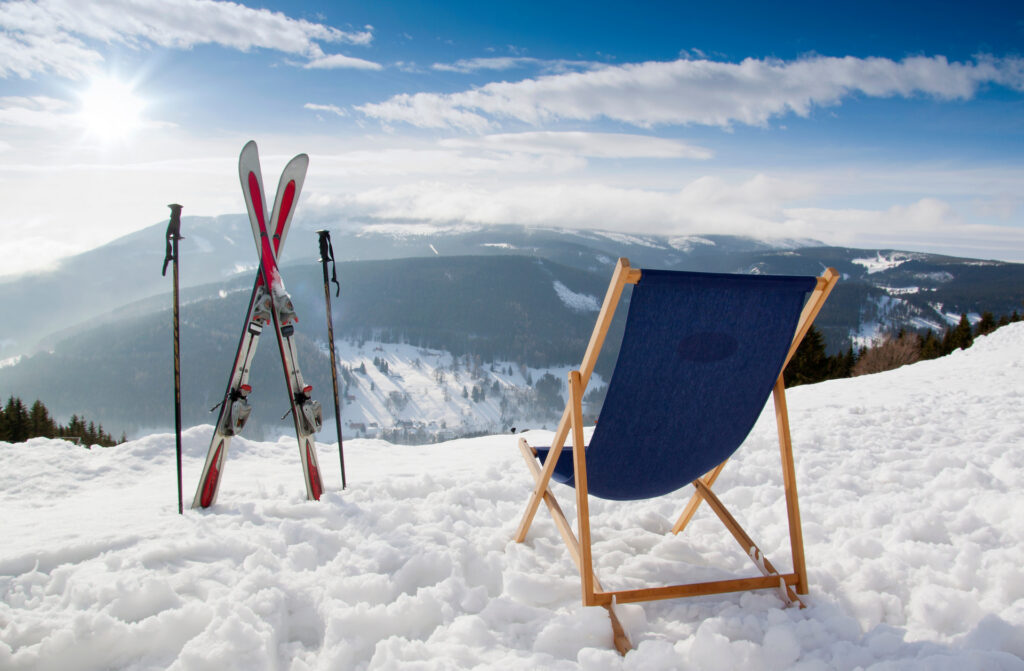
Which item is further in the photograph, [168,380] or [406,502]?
[168,380]

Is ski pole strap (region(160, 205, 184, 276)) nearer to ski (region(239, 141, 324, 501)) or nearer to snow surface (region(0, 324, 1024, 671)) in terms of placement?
ski (region(239, 141, 324, 501))

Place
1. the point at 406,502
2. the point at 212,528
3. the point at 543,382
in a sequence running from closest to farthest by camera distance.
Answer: the point at 212,528
the point at 406,502
the point at 543,382

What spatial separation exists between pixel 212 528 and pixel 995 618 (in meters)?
3.26

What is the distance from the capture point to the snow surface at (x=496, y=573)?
1.80 meters

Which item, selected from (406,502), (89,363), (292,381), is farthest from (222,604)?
(89,363)

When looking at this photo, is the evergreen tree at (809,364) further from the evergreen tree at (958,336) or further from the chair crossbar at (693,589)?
the chair crossbar at (693,589)

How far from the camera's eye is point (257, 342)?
3.58 metres

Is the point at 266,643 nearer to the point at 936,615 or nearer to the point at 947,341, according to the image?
the point at 936,615

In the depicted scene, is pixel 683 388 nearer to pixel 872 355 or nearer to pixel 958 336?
pixel 872 355

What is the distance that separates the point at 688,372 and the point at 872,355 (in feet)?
133

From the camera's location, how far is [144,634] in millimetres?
1831

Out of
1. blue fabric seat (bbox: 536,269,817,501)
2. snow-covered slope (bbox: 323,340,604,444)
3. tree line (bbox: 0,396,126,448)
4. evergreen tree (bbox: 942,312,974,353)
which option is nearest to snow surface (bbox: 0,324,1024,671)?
blue fabric seat (bbox: 536,269,817,501)

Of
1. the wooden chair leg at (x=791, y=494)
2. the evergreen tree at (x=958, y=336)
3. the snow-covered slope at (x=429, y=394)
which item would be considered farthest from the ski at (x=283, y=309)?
the snow-covered slope at (x=429, y=394)

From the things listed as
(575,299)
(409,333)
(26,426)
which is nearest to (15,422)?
(26,426)
